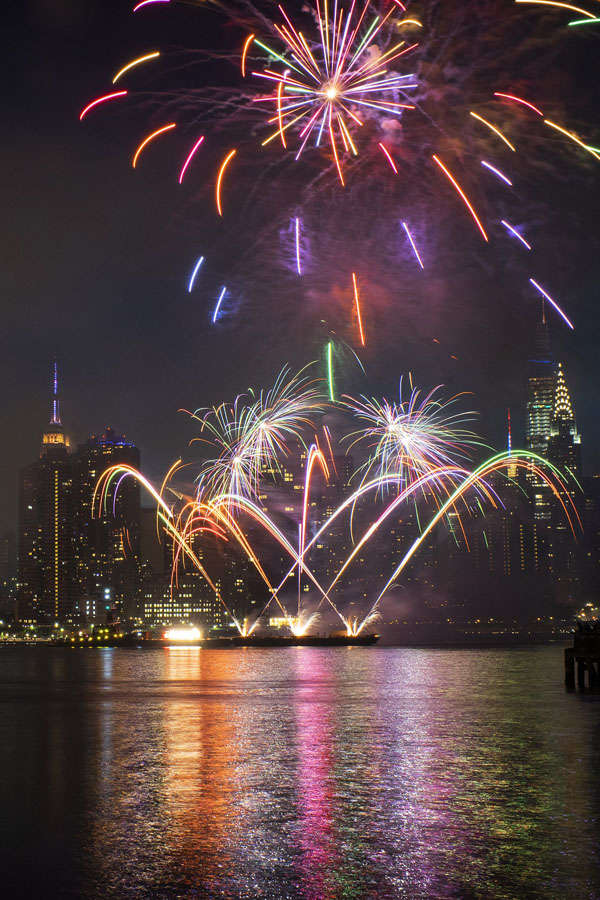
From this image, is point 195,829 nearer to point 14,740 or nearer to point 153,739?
point 153,739

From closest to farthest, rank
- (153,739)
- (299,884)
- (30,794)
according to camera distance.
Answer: (299,884) < (30,794) < (153,739)

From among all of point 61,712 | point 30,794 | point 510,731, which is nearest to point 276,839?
point 30,794

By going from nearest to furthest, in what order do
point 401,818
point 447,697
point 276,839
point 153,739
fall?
1. point 276,839
2. point 401,818
3. point 153,739
4. point 447,697

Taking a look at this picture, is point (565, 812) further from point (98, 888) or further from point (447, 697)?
point (447, 697)

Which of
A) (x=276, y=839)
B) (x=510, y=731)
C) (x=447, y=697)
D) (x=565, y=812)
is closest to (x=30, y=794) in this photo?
(x=276, y=839)

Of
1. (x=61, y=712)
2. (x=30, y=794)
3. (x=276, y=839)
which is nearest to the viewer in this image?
(x=276, y=839)

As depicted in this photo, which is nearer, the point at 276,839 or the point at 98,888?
the point at 98,888
